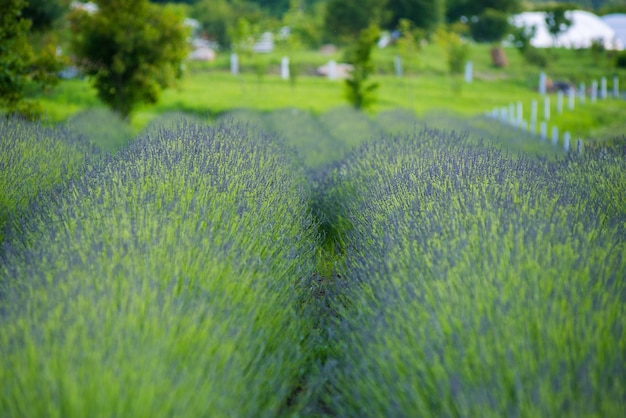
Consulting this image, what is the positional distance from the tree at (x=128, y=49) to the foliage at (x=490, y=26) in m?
37.8

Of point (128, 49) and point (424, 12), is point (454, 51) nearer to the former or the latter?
point (128, 49)

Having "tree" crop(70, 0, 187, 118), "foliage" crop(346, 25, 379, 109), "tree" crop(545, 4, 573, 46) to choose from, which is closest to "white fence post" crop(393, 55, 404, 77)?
"tree" crop(545, 4, 573, 46)

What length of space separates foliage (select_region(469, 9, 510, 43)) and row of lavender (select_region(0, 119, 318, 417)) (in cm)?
4882

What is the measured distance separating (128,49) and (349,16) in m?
30.6

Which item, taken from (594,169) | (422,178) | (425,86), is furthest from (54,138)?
(425,86)

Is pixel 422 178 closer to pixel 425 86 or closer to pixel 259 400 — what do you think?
pixel 259 400

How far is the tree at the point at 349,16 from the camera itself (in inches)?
1773

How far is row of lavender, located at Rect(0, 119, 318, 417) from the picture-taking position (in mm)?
2418

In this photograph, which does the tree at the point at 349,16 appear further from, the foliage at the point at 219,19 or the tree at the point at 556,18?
the tree at the point at 556,18

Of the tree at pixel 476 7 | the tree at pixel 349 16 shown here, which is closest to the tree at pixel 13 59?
the tree at pixel 349 16

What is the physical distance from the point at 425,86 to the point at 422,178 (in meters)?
29.3

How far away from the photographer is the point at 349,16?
4522cm

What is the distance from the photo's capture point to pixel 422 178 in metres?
4.90

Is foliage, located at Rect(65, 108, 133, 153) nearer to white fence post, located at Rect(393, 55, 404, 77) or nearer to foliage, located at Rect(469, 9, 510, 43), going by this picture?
white fence post, located at Rect(393, 55, 404, 77)
